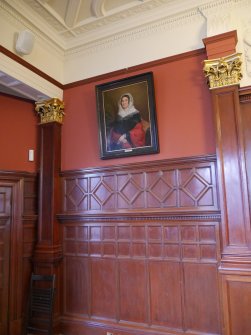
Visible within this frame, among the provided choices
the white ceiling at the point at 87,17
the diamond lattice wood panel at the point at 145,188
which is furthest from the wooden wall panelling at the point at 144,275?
the white ceiling at the point at 87,17

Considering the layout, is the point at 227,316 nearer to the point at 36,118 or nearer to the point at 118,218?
the point at 118,218

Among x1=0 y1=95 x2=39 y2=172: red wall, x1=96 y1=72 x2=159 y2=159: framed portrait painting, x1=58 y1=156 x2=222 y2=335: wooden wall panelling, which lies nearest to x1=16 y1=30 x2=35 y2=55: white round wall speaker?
x1=0 y1=95 x2=39 y2=172: red wall

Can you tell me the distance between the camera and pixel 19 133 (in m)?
3.58

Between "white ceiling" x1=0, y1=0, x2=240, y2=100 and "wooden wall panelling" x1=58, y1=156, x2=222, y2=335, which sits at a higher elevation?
"white ceiling" x1=0, y1=0, x2=240, y2=100

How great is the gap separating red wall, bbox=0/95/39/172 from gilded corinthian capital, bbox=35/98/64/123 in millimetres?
124

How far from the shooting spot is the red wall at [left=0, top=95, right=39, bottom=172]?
3408mm

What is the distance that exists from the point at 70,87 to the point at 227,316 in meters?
3.22

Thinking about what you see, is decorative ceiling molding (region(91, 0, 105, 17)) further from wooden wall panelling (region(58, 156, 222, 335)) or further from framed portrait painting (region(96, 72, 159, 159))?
wooden wall panelling (region(58, 156, 222, 335))

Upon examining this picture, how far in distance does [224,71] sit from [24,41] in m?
2.16

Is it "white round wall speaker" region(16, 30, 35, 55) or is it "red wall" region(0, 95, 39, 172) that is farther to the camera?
"red wall" region(0, 95, 39, 172)

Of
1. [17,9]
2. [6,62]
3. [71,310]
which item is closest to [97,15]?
[17,9]

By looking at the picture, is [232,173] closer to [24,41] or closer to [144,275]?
[144,275]

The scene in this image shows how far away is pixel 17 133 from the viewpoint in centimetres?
356

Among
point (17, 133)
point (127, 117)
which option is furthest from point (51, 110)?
point (127, 117)
